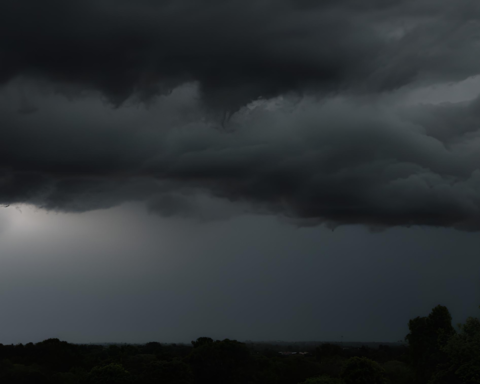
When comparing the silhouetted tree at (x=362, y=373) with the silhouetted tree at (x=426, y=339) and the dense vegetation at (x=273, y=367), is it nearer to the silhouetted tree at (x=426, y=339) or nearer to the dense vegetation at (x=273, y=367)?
the dense vegetation at (x=273, y=367)

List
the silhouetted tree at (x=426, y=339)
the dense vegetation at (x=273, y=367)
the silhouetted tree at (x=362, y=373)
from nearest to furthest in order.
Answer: the dense vegetation at (x=273, y=367), the silhouetted tree at (x=362, y=373), the silhouetted tree at (x=426, y=339)

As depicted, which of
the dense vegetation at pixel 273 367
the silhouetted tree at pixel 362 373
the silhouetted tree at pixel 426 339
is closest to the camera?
the dense vegetation at pixel 273 367

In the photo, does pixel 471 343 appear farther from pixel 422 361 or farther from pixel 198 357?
pixel 198 357

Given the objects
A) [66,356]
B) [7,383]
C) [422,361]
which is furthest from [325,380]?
[66,356]

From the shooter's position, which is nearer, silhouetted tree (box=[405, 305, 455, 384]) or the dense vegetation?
the dense vegetation

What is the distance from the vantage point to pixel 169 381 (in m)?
98.9

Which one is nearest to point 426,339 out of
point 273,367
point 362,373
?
point 362,373

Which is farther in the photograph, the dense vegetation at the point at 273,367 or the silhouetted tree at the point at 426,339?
the silhouetted tree at the point at 426,339

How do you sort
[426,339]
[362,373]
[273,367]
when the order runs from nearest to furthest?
[362,373], [426,339], [273,367]

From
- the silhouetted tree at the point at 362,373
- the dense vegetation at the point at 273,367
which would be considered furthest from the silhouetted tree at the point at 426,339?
the silhouetted tree at the point at 362,373

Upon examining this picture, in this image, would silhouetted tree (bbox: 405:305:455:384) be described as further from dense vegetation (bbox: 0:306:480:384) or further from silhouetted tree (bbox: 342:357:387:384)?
silhouetted tree (bbox: 342:357:387:384)

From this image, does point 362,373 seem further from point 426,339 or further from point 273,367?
point 273,367

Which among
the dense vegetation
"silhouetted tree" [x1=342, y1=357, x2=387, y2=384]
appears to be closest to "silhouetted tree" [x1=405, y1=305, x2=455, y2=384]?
the dense vegetation

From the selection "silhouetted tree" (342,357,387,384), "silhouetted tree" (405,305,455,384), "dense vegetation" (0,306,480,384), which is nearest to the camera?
"dense vegetation" (0,306,480,384)
